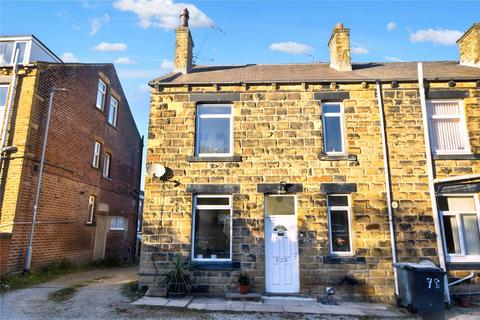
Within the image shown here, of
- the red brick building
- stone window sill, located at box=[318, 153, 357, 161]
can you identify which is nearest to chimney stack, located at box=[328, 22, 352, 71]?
stone window sill, located at box=[318, 153, 357, 161]

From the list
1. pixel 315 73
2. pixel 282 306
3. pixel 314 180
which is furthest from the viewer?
pixel 315 73

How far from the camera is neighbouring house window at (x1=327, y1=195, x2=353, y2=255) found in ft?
31.8

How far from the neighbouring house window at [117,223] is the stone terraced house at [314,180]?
855 cm

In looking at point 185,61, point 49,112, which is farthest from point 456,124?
point 49,112

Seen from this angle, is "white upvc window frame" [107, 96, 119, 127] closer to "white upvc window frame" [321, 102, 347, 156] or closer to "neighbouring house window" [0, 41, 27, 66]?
"neighbouring house window" [0, 41, 27, 66]

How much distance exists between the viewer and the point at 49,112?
12.2m

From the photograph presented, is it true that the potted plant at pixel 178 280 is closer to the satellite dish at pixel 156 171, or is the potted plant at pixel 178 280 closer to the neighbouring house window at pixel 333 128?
the satellite dish at pixel 156 171

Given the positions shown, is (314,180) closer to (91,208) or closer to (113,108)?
(91,208)

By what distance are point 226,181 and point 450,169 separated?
682 cm

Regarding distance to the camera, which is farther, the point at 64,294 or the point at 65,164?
the point at 65,164

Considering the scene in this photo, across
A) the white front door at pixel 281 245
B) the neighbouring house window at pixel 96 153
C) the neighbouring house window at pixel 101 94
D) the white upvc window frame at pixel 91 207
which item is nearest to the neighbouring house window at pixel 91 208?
the white upvc window frame at pixel 91 207

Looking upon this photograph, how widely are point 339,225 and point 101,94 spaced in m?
13.2

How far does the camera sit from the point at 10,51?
12.7 m

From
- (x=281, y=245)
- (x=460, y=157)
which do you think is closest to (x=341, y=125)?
(x=460, y=157)
